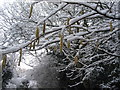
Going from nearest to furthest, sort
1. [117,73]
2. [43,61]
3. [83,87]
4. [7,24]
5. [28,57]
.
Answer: [117,73]
[7,24]
[28,57]
[83,87]
[43,61]

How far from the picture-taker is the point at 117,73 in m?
3.23

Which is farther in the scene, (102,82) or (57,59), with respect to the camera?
(57,59)

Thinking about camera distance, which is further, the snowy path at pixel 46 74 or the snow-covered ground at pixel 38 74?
the snowy path at pixel 46 74

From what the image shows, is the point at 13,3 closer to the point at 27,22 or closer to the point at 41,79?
the point at 27,22

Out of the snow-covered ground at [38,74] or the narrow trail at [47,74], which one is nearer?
the snow-covered ground at [38,74]

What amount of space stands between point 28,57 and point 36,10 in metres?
0.84

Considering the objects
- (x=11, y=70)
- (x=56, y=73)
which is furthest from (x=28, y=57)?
(x=56, y=73)

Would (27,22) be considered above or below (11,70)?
above

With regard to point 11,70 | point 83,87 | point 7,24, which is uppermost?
point 7,24

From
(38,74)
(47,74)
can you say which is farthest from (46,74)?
(38,74)

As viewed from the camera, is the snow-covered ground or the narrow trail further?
the narrow trail

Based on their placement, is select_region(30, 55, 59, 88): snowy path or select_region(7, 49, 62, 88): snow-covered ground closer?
select_region(7, 49, 62, 88): snow-covered ground

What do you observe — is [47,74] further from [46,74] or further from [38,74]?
[38,74]

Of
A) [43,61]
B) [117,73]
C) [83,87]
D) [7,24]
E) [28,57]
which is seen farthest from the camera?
[43,61]
